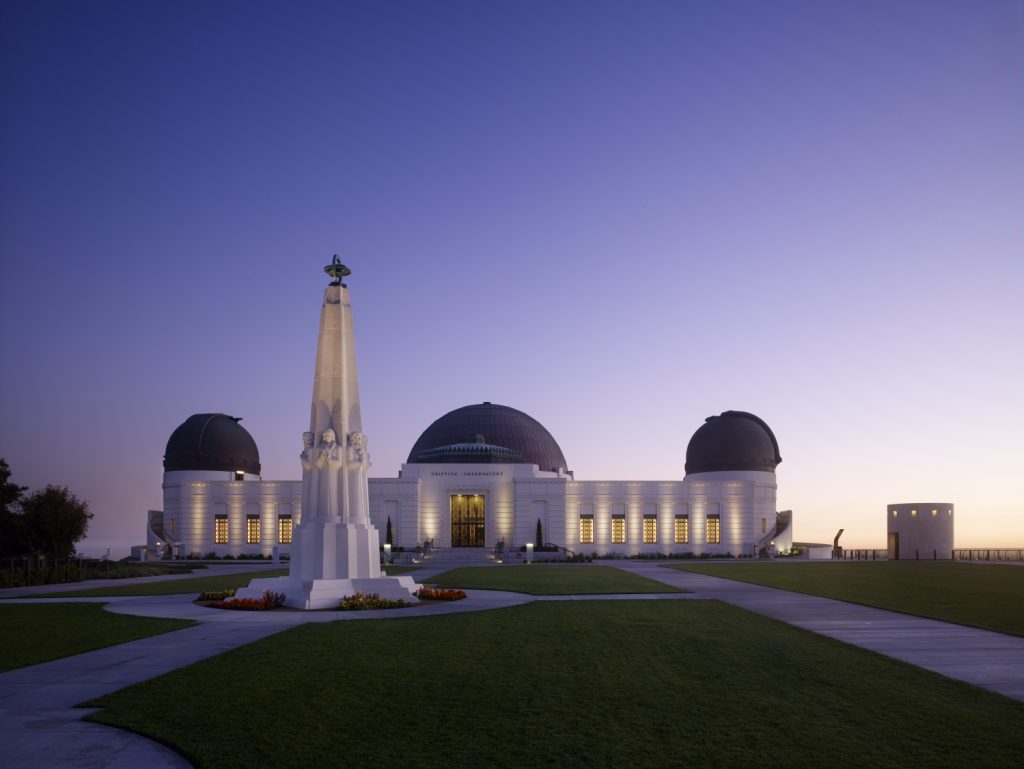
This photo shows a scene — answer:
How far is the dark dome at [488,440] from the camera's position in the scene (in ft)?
247

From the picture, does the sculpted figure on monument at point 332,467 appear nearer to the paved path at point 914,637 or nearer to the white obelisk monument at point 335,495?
the white obelisk monument at point 335,495

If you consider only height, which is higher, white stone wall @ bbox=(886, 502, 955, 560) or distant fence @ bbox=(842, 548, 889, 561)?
white stone wall @ bbox=(886, 502, 955, 560)

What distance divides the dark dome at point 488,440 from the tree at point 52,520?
102 ft

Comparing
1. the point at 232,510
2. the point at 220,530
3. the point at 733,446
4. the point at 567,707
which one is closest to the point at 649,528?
the point at 733,446

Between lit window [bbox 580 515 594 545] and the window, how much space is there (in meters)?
10.5

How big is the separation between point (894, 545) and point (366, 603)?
59068 mm

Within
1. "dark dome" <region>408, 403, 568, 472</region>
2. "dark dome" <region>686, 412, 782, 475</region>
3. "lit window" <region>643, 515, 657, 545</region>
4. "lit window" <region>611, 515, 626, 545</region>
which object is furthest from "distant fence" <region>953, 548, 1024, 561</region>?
"dark dome" <region>408, 403, 568, 472</region>

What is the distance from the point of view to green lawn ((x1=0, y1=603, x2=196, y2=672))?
46.5 feet

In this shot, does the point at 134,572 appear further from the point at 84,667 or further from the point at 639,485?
the point at 639,485

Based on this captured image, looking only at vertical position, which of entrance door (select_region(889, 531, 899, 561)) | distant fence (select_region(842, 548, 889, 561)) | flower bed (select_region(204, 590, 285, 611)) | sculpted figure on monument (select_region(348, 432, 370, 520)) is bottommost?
distant fence (select_region(842, 548, 889, 561))

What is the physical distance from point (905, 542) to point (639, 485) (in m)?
22.5

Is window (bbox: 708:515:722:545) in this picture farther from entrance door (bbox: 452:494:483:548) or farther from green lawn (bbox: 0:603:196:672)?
green lawn (bbox: 0:603:196:672)

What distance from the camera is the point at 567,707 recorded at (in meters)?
9.88

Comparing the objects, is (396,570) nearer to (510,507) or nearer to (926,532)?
(510,507)
